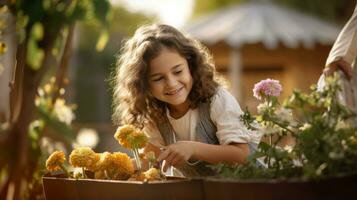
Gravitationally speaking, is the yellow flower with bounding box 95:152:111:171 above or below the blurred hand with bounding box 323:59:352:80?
below

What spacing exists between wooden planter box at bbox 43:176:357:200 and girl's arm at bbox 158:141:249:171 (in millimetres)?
335

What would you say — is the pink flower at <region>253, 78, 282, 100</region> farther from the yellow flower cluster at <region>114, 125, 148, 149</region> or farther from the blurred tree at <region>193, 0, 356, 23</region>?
the blurred tree at <region>193, 0, 356, 23</region>

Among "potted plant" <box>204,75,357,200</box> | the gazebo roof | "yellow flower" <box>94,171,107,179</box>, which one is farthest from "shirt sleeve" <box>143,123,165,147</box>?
the gazebo roof

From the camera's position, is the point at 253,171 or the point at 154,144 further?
the point at 154,144

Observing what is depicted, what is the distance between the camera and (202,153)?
237 cm

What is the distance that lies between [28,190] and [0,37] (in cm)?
59

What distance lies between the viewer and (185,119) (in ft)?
8.98

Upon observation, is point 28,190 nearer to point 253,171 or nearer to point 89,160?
point 89,160

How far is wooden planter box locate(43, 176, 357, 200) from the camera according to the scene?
155 cm

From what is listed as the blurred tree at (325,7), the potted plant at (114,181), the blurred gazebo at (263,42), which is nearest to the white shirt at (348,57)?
the potted plant at (114,181)

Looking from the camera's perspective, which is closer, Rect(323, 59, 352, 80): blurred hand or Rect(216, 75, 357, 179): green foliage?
Rect(216, 75, 357, 179): green foliage

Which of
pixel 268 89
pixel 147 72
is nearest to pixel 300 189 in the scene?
pixel 268 89

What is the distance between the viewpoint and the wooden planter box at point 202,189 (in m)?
1.55

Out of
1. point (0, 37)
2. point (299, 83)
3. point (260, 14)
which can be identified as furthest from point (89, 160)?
point (299, 83)
